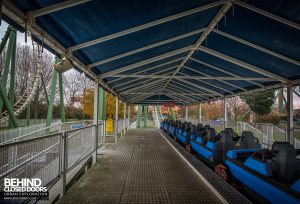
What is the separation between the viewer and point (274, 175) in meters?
2.87

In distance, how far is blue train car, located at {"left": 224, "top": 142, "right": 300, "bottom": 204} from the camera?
244 centimetres

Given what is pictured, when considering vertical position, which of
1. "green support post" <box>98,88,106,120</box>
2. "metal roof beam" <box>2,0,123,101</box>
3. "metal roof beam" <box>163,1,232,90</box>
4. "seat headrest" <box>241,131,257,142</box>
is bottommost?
"seat headrest" <box>241,131,257,142</box>

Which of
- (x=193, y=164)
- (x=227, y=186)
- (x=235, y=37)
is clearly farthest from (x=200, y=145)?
(x=235, y=37)

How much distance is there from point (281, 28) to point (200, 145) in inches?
141

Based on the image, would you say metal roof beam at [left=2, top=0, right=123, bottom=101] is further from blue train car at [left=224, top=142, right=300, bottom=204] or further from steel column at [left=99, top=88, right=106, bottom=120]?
steel column at [left=99, top=88, right=106, bottom=120]

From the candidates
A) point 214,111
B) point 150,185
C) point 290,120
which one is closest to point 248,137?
point 290,120

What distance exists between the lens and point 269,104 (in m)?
27.4

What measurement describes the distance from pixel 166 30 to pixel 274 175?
9.80 ft

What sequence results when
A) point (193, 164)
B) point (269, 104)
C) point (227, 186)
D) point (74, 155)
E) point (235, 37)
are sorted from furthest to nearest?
point (269, 104), point (193, 164), point (235, 37), point (74, 155), point (227, 186)

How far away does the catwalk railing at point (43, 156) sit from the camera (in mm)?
2100

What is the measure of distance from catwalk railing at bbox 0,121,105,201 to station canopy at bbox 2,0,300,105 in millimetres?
1381

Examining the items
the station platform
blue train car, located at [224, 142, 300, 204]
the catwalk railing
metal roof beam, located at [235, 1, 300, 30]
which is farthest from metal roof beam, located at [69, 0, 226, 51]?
the station platform

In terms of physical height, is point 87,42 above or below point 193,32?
below

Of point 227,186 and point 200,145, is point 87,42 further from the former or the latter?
point 200,145
